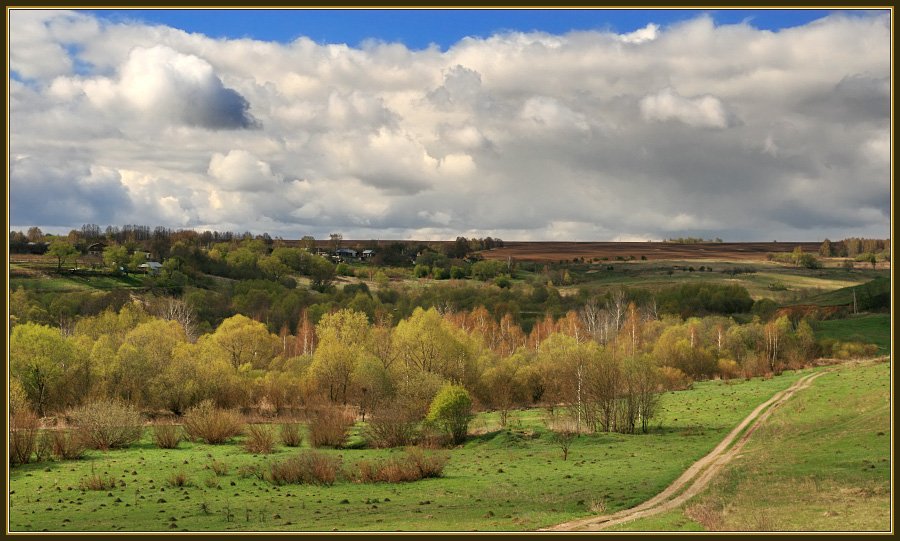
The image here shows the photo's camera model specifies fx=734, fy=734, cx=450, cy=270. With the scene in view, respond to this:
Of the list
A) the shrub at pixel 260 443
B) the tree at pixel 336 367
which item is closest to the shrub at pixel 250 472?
the shrub at pixel 260 443

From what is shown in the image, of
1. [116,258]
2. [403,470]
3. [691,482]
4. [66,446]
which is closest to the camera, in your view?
[691,482]

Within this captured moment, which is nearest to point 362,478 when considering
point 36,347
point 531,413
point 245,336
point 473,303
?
point 531,413

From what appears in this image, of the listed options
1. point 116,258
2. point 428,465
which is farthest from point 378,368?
point 116,258

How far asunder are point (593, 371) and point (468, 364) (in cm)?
2135

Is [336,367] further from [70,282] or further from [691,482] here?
[70,282]

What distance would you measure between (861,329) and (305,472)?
118 meters

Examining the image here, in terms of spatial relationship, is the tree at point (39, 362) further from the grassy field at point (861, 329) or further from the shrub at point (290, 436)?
the grassy field at point (861, 329)

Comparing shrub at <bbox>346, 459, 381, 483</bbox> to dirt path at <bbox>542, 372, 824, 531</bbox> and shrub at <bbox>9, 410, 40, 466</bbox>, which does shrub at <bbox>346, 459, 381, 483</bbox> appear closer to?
dirt path at <bbox>542, 372, 824, 531</bbox>

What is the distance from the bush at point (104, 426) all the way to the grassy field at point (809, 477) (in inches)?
1724

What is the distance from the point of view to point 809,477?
3638 cm

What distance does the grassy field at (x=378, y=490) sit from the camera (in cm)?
3275

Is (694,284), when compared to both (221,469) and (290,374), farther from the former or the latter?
(221,469)

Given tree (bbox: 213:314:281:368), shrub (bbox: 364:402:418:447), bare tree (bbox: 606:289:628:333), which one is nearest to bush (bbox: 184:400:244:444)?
shrub (bbox: 364:402:418:447)

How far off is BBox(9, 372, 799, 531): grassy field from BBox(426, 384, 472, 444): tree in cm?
144
